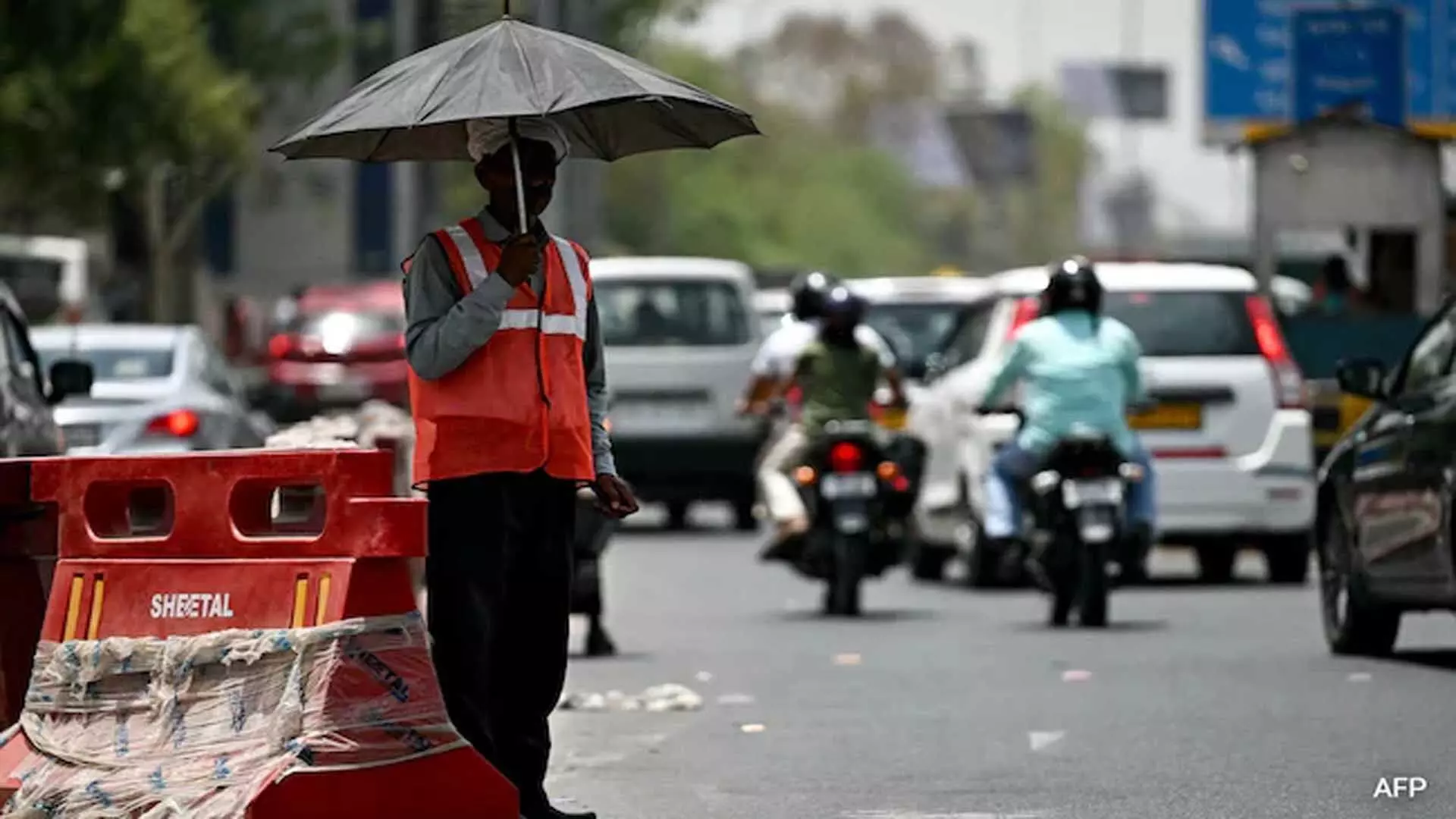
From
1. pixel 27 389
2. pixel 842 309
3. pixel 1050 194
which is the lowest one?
pixel 1050 194

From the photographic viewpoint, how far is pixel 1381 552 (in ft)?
47.0

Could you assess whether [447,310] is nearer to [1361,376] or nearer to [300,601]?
[300,601]

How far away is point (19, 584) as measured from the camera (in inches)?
367

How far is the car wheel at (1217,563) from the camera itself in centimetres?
2178

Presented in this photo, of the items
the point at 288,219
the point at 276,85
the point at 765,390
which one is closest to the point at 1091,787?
the point at 765,390

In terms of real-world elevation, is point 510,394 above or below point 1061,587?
above

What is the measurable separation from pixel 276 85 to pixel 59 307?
72.8 ft

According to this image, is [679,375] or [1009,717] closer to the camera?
[1009,717]

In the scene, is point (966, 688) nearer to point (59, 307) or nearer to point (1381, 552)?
point (1381, 552)

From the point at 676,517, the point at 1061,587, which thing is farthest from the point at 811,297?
the point at 676,517

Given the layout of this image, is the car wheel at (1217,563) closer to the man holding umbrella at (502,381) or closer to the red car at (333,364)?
the man holding umbrella at (502,381)

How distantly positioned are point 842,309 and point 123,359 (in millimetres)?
4595

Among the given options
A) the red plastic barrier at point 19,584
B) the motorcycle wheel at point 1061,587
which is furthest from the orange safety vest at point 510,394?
the motorcycle wheel at point 1061,587

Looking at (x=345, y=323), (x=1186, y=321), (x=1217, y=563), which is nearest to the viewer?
(x=1186, y=321)
